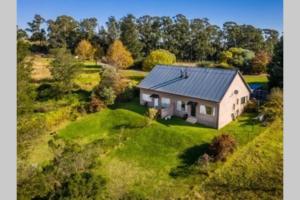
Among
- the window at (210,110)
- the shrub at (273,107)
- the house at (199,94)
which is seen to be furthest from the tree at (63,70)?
the shrub at (273,107)

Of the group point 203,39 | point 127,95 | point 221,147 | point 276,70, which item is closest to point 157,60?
point 127,95

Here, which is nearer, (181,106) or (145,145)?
(145,145)

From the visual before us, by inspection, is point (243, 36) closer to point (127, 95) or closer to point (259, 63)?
point (259, 63)

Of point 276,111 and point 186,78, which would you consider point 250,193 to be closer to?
point 276,111

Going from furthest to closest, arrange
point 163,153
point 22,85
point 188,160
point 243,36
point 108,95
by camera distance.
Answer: point 243,36
point 108,95
point 163,153
point 188,160
point 22,85

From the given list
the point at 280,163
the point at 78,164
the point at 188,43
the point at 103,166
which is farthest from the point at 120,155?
the point at 188,43

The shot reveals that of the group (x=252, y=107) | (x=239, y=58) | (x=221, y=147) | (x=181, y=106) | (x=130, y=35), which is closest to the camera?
(x=221, y=147)

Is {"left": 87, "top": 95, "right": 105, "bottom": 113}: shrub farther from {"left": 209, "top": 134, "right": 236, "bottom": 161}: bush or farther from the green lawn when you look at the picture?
{"left": 209, "top": 134, "right": 236, "bottom": 161}: bush

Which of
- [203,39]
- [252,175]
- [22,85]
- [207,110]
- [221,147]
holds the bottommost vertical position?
Result: [252,175]
